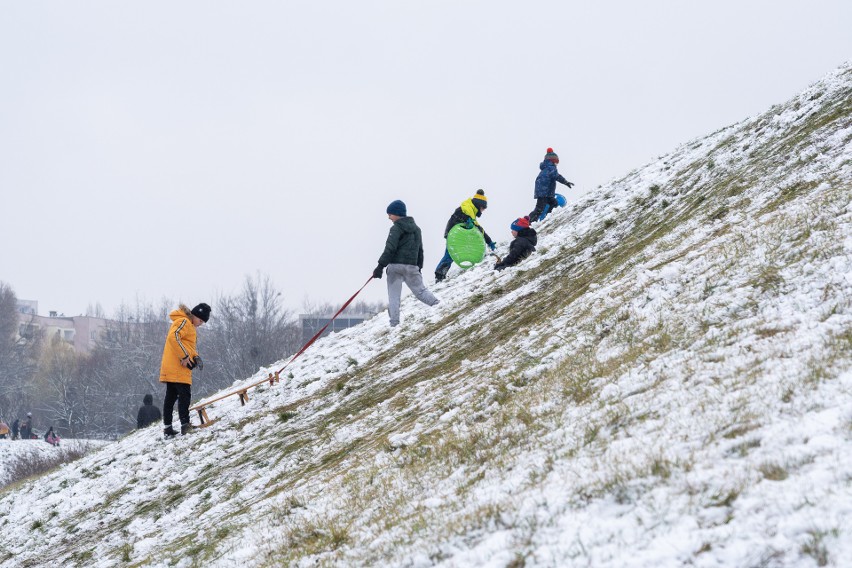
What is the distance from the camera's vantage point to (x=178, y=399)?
12641 millimetres

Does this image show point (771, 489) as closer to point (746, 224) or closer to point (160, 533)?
point (746, 224)

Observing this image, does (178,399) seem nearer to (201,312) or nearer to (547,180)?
(201,312)

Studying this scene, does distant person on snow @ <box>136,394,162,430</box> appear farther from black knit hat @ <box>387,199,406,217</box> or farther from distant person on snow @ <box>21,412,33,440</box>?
distant person on snow @ <box>21,412,33,440</box>

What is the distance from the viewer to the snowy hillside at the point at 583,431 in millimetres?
3840

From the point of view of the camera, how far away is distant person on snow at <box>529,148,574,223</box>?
70.1 feet

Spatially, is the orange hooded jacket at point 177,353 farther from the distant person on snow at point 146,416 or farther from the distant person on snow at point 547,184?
the distant person on snow at point 547,184

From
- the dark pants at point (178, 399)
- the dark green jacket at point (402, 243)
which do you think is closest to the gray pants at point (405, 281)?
the dark green jacket at point (402, 243)

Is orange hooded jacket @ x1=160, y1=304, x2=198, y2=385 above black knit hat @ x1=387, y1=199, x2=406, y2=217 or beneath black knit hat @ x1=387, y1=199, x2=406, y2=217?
beneath

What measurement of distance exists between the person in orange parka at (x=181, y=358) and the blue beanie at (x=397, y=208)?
3.71 meters

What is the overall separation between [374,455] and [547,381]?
182cm

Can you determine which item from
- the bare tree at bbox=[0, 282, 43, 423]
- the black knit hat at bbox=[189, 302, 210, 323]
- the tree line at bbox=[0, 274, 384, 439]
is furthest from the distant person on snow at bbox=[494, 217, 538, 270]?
the bare tree at bbox=[0, 282, 43, 423]

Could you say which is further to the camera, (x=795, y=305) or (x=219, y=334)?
(x=219, y=334)

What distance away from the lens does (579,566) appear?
144 inches

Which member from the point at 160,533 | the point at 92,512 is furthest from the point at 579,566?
the point at 92,512
